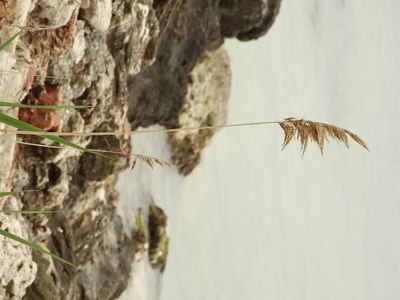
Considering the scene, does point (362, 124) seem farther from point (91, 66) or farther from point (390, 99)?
point (91, 66)

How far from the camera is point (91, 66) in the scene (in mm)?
2506

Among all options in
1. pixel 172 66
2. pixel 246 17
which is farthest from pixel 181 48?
pixel 246 17

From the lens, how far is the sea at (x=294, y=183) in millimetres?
5438

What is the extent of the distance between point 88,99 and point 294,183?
530cm

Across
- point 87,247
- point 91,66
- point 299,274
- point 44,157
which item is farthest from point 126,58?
point 299,274

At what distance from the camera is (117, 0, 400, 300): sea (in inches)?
214

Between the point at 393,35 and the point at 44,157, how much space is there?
7.97 m

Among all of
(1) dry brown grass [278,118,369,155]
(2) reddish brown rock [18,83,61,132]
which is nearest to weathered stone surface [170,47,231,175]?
(2) reddish brown rock [18,83,61,132]

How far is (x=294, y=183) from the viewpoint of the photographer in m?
7.64

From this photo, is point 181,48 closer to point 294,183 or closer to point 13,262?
point 13,262

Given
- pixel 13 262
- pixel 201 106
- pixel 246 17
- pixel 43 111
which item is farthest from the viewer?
pixel 201 106

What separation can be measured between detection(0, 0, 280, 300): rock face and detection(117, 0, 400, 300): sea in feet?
1.85

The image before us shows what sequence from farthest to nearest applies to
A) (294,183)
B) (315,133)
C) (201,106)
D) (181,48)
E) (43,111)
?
1. (294,183)
2. (201,106)
3. (181,48)
4. (43,111)
5. (315,133)

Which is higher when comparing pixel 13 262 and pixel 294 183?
pixel 294 183
